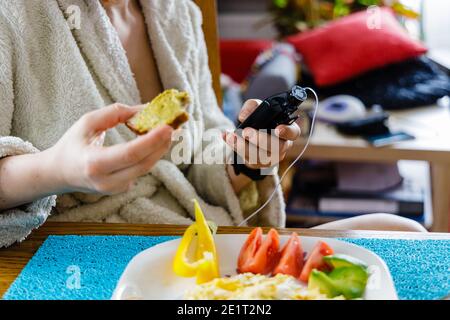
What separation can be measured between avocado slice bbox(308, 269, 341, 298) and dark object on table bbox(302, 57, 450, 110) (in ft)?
4.82

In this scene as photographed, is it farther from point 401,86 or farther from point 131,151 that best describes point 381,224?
point 401,86

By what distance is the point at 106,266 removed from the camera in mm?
740

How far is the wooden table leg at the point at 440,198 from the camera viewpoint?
5.64ft

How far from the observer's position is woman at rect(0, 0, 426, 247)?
0.76 meters

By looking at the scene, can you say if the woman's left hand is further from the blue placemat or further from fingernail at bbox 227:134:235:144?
the blue placemat

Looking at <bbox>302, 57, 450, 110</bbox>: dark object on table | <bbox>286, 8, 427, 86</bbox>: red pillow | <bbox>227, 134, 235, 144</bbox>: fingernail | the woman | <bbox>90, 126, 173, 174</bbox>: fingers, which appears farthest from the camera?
<bbox>286, 8, 427, 86</bbox>: red pillow

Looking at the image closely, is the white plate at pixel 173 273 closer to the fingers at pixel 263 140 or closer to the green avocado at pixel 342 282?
the green avocado at pixel 342 282

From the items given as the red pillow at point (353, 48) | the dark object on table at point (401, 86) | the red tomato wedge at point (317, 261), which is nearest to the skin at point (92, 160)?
the red tomato wedge at point (317, 261)

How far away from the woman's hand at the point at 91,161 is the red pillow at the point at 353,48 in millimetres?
1616

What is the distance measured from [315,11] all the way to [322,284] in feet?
7.54

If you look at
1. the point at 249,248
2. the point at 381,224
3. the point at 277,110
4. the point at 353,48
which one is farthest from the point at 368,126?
the point at 249,248

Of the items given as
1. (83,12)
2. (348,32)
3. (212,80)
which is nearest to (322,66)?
(348,32)

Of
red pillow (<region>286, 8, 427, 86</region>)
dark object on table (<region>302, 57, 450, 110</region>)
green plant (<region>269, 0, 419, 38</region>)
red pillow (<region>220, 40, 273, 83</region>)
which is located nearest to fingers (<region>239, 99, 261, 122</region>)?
dark object on table (<region>302, 57, 450, 110</region>)

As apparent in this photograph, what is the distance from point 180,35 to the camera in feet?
3.65
